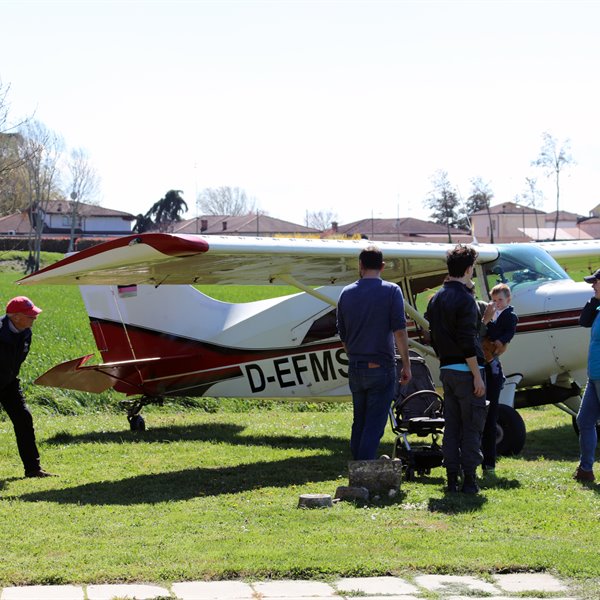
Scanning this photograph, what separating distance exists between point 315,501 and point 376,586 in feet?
6.40

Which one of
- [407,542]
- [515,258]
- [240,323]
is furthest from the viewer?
[240,323]

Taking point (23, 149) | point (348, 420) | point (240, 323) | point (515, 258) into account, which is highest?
point (23, 149)

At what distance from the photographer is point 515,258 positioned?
35.2 ft

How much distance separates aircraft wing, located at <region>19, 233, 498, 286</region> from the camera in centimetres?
794

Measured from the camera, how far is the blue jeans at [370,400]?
299 inches

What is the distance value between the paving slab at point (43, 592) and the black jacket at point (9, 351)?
3.75 m

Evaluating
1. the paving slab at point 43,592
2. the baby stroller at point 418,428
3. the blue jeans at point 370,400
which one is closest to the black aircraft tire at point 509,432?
the baby stroller at point 418,428

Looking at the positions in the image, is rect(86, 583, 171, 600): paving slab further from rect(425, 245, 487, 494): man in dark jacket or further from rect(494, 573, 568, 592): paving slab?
rect(425, 245, 487, 494): man in dark jacket

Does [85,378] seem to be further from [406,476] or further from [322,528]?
[322,528]

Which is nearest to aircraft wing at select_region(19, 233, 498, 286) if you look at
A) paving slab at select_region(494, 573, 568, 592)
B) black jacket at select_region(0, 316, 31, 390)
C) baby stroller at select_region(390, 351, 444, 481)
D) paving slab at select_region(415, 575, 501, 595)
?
black jacket at select_region(0, 316, 31, 390)

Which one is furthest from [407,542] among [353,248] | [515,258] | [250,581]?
[515,258]

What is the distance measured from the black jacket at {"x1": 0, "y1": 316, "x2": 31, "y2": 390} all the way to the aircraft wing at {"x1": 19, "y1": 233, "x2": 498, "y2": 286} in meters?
0.46

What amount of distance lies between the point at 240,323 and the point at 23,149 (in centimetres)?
1795

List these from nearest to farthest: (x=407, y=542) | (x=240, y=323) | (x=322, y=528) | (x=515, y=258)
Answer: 1. (x=407, y=542)
2. (x=322, y=528)
3. (x=515, y=258)
4. (x=240, y=323)
